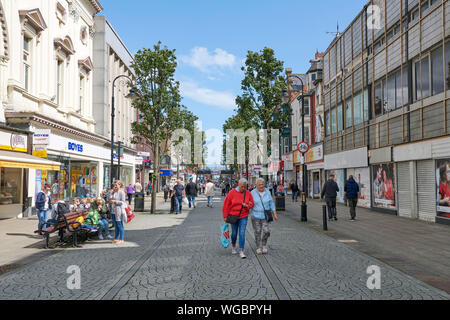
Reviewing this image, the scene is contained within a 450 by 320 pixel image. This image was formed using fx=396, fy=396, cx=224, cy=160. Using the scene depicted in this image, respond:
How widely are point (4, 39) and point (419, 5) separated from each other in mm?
18173

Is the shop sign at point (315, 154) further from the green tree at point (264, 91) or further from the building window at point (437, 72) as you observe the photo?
the building window at point (437, 72)

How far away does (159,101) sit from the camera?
2145 centimetres

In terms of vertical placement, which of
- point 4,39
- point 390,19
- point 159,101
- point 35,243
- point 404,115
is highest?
point 390,19

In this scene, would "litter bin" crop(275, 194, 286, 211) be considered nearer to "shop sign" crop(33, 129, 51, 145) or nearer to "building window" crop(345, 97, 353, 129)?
"building window" crop(345, 97, 353, 129)

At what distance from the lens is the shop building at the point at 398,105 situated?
50.1ft

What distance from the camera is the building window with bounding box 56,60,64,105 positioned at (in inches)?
939

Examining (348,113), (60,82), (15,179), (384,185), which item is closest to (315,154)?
(348,113)

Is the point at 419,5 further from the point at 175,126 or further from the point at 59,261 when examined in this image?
the point at 59,261

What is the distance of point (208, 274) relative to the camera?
6812 mm

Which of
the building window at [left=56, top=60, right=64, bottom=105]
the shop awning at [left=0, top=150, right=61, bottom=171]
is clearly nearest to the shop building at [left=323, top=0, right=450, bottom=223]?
the shop awning at [left=0, top=150, right=61, bottom=171]

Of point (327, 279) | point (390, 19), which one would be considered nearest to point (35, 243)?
point (327, 279)

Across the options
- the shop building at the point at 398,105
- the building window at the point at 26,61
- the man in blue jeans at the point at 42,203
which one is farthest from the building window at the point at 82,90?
the shop building at the point at 398,105

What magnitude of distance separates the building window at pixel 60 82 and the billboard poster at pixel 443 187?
20.4 m

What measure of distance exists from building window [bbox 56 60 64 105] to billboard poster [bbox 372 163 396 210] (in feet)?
62.0
